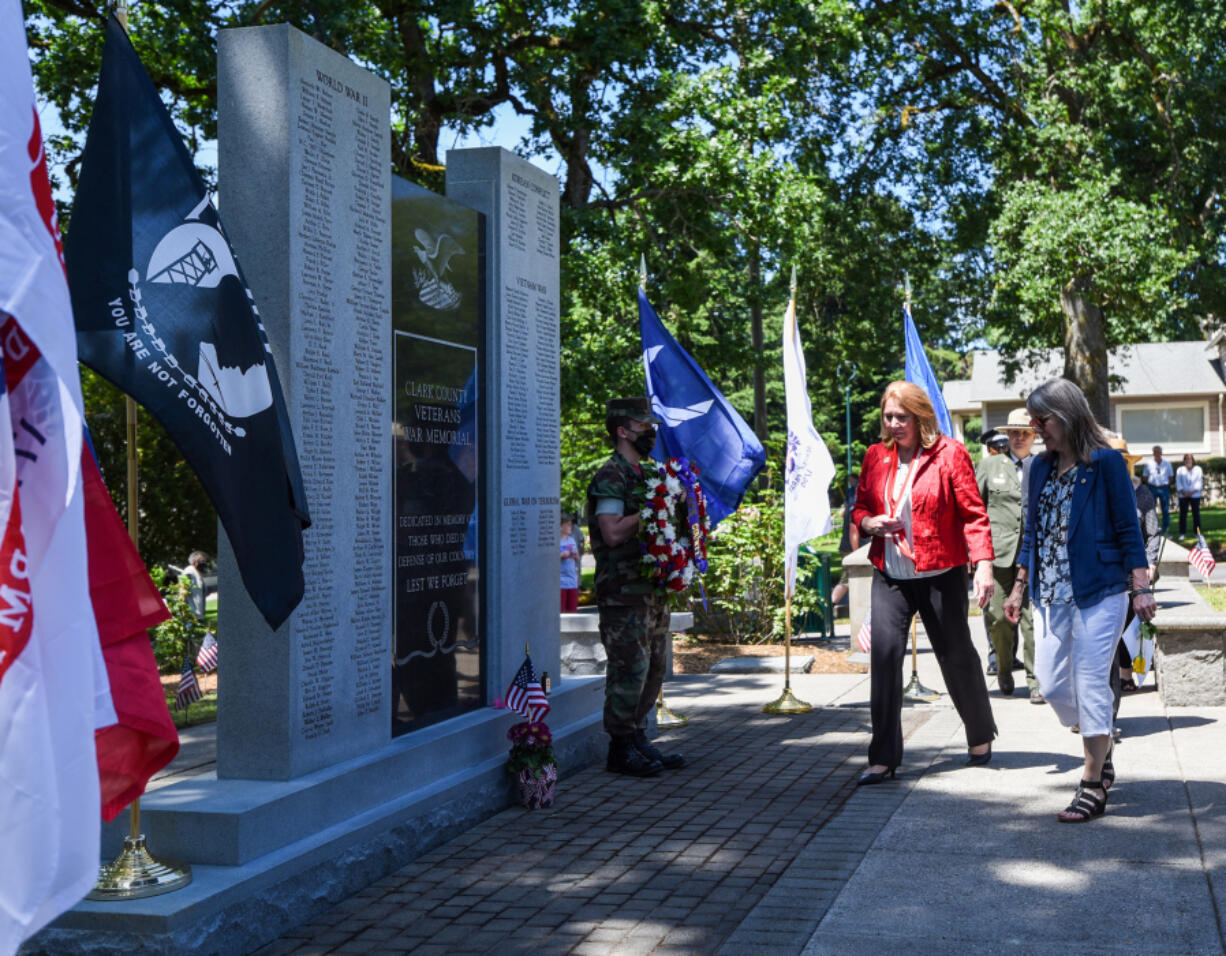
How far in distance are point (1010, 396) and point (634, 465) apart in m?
55.8

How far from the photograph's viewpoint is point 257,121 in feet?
18.5

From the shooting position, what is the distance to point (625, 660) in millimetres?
7629

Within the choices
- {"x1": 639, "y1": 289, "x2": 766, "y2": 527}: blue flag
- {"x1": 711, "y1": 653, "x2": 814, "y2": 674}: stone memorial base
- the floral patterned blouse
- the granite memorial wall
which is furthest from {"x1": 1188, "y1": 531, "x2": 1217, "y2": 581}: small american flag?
the granite memorial wall

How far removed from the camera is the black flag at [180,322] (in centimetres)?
411

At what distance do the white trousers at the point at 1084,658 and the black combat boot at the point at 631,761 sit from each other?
2.39 m

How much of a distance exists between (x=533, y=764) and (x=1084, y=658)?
2.82 m

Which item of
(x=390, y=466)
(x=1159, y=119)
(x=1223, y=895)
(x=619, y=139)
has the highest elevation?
(x=1159, y=119)

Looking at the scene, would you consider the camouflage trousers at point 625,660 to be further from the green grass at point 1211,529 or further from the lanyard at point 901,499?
the green grass at point 1211,529

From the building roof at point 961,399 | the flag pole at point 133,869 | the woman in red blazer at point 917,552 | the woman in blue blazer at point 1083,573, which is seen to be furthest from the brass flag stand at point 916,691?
the building roof at point 961,399

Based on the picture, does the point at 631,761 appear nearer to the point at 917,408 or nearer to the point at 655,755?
the point at 655,755

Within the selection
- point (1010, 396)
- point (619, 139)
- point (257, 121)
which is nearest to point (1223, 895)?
point (257, 121)

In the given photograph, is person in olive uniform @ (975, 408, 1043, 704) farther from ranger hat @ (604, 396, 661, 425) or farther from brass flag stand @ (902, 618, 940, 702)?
ranger hat @ (604, 396, 661, 425)

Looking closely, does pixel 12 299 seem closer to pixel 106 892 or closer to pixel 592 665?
→ pixel 106 892

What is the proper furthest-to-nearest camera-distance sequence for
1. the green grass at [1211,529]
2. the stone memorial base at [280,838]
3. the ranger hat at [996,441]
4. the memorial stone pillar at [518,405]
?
the green grass at [1211,529], the ranger hat at [996,441], the memorial stone pillar at [518,405], the stone memorial base at [280,838]
